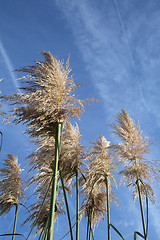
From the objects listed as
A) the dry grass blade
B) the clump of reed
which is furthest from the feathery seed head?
the dry grass blade

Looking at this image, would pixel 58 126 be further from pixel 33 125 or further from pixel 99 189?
pixel 99 189

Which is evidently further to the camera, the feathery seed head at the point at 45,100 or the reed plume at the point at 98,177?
the reed plume at the point at 98,177

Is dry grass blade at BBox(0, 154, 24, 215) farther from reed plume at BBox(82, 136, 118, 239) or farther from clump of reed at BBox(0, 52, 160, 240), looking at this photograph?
reed plume at BBox(82, 136, 118, 239)

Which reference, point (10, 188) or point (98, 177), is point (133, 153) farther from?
point (10, 188)

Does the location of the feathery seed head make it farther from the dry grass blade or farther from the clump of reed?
the dry grass blade

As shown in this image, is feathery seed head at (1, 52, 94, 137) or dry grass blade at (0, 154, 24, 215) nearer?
feathery seed head at (1, 52, 94, 137)

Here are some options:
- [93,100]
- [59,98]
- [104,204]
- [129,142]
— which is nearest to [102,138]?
[129,142]

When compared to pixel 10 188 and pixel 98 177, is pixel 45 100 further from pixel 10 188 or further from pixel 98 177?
pixel 10 188

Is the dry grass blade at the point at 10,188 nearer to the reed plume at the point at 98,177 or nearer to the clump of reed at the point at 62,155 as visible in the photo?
the clump of reed at the point at 62,155

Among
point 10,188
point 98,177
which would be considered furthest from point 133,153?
point 10,188

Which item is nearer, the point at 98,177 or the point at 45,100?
the point at 45,100

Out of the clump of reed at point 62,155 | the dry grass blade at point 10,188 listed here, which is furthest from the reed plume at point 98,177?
the dry grass blade at point 10,188

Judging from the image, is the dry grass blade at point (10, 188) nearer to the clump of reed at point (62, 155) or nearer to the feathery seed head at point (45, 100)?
the clump of reed at point (62, 155)

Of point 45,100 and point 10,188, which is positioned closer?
point 45,100
